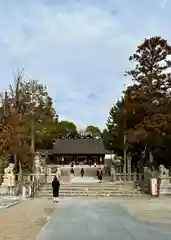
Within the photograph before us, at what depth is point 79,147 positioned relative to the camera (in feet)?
315

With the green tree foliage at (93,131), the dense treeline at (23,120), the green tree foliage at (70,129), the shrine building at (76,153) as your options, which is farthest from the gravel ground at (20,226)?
the green tree foliage at (93,131)

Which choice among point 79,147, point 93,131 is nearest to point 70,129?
point 93,131

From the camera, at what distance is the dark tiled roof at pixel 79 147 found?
94.1 meters

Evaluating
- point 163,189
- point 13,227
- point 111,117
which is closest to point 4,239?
point 13,227

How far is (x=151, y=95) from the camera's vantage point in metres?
48.7

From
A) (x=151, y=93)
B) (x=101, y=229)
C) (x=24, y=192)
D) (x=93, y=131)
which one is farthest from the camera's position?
(x=93, y=131)

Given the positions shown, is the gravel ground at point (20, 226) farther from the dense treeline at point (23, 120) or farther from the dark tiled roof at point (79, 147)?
the dark tiled roof at point (79, 147)

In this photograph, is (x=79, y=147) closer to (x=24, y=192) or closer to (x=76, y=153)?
(x=76, y=153)

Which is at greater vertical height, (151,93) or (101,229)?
(151,93)

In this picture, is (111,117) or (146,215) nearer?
(146,215)

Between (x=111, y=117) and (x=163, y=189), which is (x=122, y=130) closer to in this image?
(x=111, y=117)

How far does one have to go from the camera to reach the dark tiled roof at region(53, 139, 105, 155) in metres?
94.1

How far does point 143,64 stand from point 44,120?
20.8m

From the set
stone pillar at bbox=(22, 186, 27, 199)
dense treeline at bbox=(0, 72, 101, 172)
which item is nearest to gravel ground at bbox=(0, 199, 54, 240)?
stone pillar at bbox=(22, 186, 27, 199)
